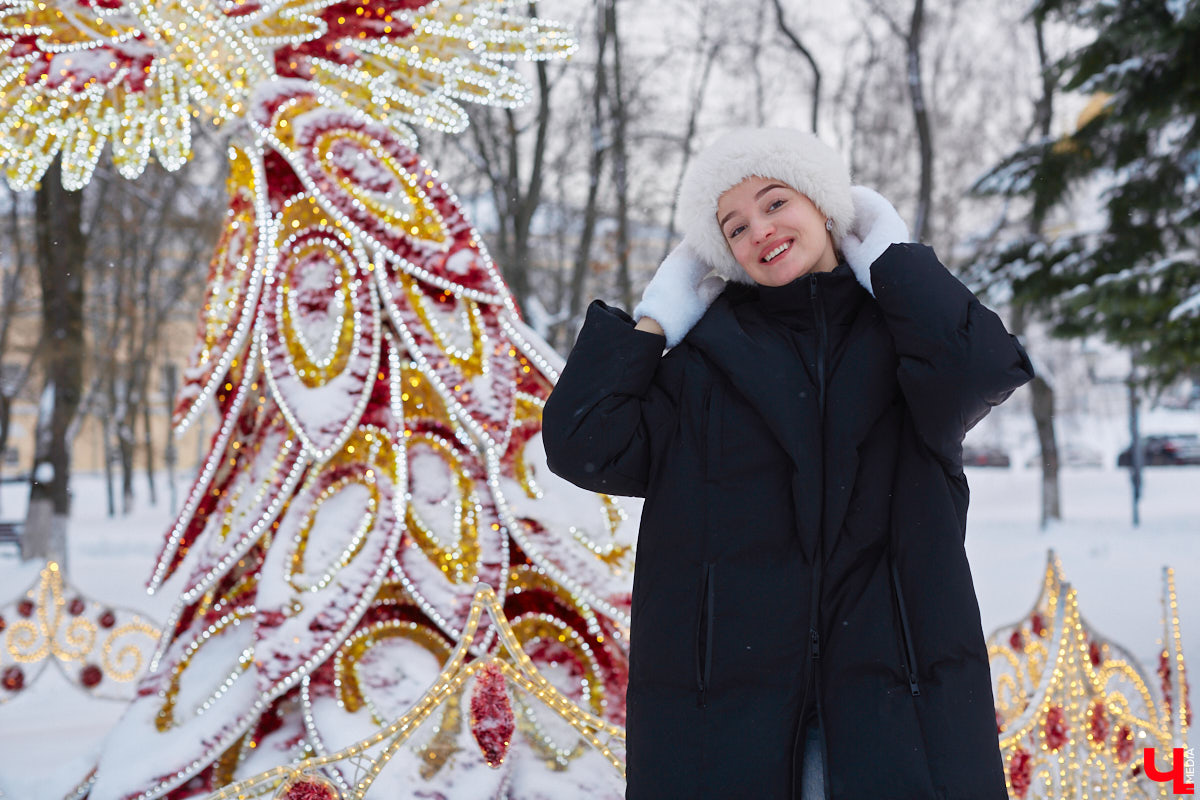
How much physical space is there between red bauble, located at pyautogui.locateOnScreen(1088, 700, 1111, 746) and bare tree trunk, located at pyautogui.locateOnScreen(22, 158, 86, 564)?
9789mm

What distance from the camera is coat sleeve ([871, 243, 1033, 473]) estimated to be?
4.96 ft

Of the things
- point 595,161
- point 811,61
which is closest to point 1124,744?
point 595,161

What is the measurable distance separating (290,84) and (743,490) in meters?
2.14

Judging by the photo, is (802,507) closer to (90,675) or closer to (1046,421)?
(90,675)

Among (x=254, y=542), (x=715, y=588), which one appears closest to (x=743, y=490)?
(x=715, y=588)

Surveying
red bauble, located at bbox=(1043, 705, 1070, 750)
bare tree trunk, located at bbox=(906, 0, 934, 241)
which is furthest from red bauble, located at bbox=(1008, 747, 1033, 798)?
bare tree trunk, located at bbox=(906, 0, 934, 241)

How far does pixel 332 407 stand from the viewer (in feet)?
9.12

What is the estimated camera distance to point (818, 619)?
1.54 meters

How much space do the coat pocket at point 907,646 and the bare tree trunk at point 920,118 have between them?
37.7ft

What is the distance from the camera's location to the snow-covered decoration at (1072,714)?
282 centimetres

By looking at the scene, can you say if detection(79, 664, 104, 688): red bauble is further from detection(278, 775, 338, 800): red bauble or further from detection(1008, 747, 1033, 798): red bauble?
detection(1008, 747, 1033, 798): red bauble

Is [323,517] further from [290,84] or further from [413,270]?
[290,84]

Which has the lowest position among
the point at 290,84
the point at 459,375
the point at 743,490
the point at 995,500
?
the point at 995,500

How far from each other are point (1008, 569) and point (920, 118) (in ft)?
19.9
